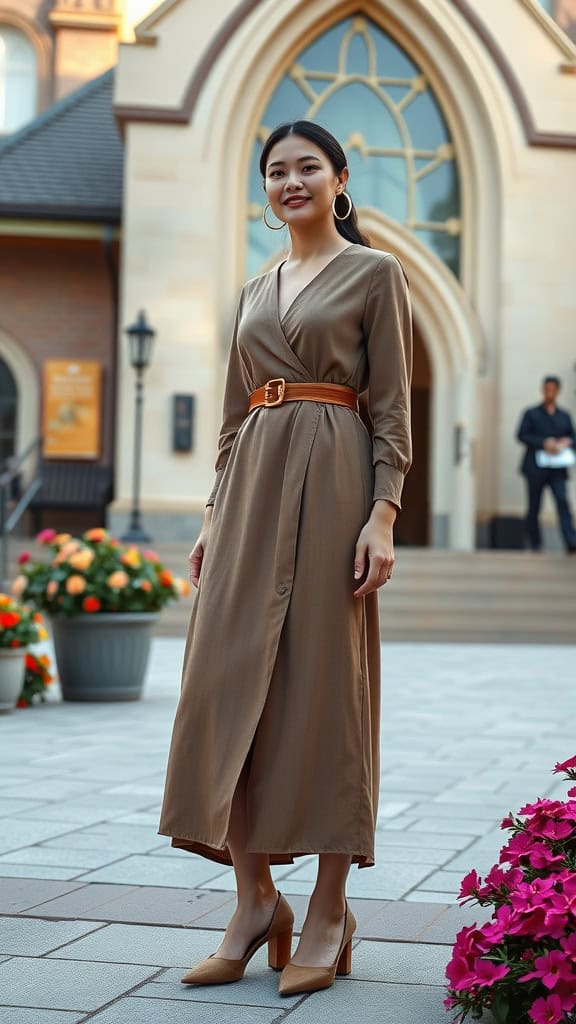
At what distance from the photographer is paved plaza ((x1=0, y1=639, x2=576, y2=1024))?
3064mm

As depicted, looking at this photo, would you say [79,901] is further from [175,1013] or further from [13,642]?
[13,642]

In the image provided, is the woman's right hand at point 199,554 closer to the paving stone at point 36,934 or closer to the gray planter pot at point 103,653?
the paving stone at point 36,934

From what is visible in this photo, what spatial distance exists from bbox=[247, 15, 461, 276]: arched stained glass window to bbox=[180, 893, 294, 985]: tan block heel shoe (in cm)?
1632

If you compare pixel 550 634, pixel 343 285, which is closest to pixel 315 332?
pixel 343 285

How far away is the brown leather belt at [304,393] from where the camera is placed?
3.36m

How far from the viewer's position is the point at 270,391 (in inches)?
133

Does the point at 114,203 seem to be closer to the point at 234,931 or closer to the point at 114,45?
the point at 114,45

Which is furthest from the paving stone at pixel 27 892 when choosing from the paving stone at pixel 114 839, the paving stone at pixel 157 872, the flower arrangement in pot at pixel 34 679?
the flower arrangement in pot at pixel 34 679

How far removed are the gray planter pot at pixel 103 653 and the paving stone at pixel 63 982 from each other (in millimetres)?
5579

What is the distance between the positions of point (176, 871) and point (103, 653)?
15.1 ft

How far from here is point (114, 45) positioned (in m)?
25.6

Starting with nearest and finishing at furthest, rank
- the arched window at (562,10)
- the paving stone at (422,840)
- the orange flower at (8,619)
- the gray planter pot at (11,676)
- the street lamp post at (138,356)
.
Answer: the paving stone at (422,840) < the orange flower at (8,619) < the gray planter pot at (11,676) < the street lamp post at (138,356) < the arched window at (562,10)

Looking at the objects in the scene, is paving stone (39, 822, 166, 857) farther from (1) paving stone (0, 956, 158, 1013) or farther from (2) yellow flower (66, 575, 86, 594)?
(2) yellow flower (66, 575, 86, 594)

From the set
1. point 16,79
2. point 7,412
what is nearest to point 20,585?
point 7,412
